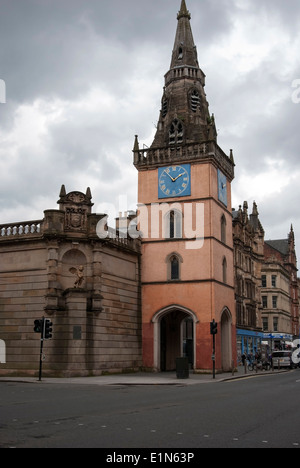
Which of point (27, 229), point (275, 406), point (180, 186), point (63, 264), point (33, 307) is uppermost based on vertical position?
point (180, 186)

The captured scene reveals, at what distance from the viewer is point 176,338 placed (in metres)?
42.8

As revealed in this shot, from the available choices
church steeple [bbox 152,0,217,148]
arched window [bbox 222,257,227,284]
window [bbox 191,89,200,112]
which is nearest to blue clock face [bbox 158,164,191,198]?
church steeple [bbox 152,0,217,148]

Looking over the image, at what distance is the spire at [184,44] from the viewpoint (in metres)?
46.4

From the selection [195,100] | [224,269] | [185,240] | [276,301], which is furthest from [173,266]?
[276,301]

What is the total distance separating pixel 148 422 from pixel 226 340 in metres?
31.3

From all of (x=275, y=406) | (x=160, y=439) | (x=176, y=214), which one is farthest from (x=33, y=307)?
(x=160, y=439)

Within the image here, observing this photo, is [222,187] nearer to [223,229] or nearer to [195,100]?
→ [223,229]

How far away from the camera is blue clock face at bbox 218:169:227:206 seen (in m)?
42.3

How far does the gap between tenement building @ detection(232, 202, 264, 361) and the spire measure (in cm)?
2123

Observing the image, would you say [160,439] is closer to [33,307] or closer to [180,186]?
[33,307]

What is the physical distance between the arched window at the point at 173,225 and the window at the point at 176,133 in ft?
20.9

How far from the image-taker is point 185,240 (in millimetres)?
39656

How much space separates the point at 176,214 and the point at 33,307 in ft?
42.9
